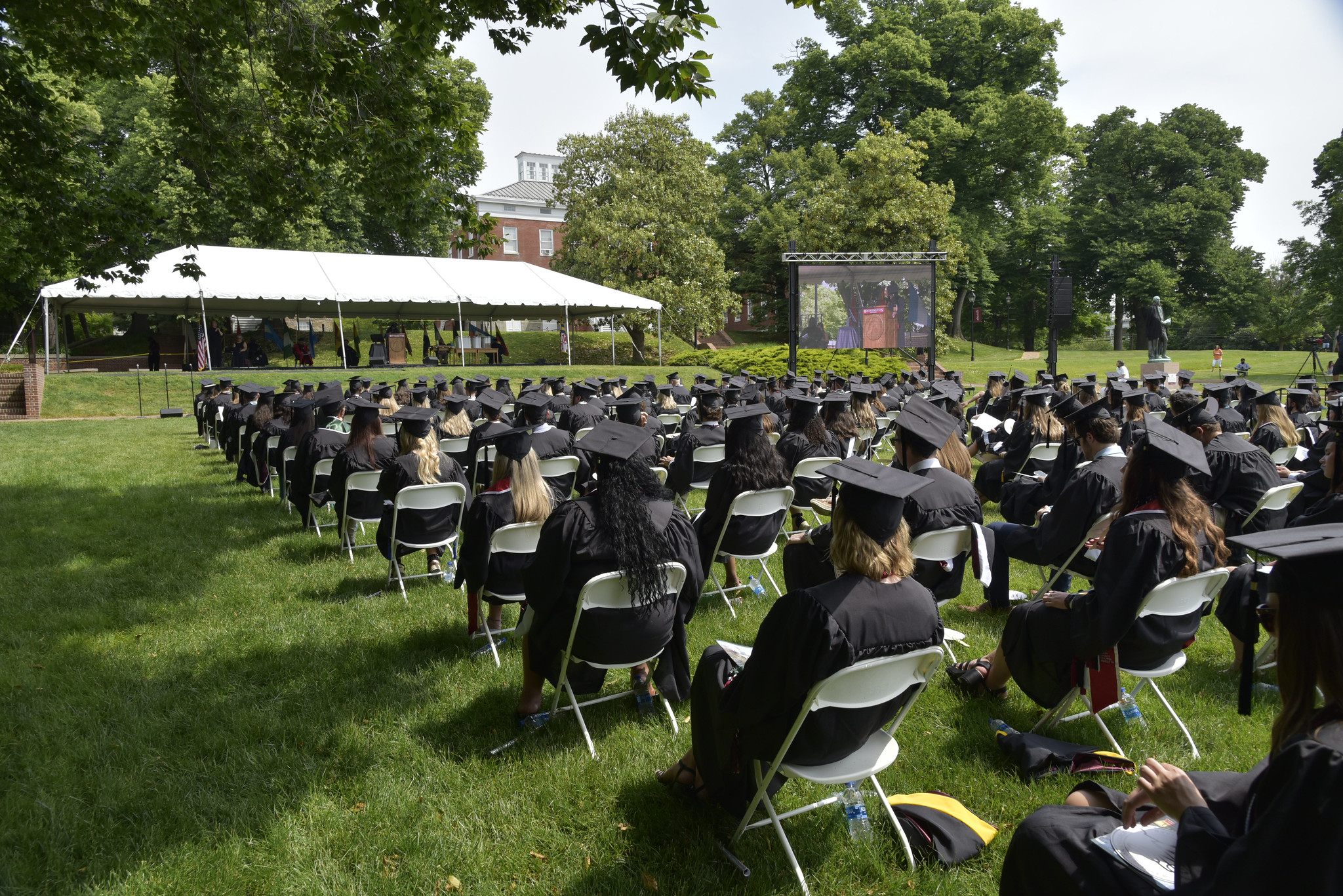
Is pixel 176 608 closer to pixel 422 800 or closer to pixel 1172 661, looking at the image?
pixel 422 800

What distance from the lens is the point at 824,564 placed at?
4.14m

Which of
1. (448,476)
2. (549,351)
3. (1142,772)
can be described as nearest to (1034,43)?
(549,351)

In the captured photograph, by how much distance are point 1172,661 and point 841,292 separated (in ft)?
60.8

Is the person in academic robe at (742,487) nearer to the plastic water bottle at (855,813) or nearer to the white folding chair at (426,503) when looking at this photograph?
the white folding chair at (426,503)

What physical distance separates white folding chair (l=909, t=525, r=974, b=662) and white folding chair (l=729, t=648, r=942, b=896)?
1.60 meters

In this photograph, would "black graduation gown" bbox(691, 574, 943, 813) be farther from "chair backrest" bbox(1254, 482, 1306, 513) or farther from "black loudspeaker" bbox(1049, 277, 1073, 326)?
"black loudspeaker" bbox(1049, 277, 1073, 326)

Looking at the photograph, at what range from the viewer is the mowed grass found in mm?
2740

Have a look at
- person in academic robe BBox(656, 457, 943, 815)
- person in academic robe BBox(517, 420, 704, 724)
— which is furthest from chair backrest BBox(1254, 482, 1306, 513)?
person in academic robe BBox(517, 420, 704, 724)

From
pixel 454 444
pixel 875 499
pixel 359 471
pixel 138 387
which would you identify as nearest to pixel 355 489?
pixel 359 471

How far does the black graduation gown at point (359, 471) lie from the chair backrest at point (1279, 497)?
6.52m

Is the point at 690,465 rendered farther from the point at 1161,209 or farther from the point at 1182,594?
the point at 1161,209

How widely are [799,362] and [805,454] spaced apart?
16323 mm

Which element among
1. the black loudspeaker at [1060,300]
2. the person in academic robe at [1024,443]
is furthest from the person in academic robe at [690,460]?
the black loudspeaker at [1060,300]

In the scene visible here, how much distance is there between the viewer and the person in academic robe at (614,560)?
10.8 feet
